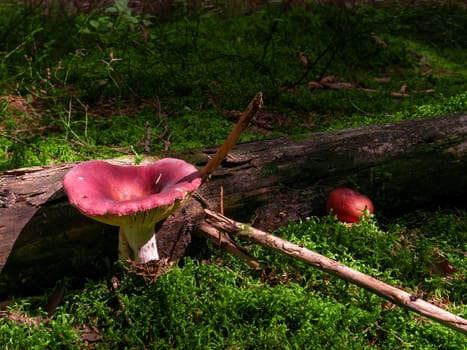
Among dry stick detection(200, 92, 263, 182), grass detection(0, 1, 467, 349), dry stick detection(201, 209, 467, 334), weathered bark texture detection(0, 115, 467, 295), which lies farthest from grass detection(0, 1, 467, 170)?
dry stick detection(200, 92, 263, 182)

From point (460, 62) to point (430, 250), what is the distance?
Answer: 440 cm

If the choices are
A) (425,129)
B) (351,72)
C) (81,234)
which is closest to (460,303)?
(425,129)

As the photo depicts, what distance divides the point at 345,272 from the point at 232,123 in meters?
2.46

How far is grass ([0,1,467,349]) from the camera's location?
7.48ft

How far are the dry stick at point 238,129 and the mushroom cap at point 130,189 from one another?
89 mm

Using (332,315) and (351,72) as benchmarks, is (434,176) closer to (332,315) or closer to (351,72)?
(332,315)

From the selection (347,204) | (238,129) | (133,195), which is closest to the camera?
(238,129)

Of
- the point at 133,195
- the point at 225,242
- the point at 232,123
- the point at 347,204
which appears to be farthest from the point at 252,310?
the point at 232,123

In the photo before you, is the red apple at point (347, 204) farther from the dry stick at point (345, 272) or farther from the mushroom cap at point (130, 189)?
the mushroom cap at point (130, 189)

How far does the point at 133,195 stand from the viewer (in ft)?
7.87

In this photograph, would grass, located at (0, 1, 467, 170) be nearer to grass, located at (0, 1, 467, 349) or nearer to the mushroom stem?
grass, located at (0, 1, 467, 349)

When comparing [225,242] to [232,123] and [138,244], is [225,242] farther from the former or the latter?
[232,123]

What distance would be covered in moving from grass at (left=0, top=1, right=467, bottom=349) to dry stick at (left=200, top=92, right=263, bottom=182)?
0.59 meters

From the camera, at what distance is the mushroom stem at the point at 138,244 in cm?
236
